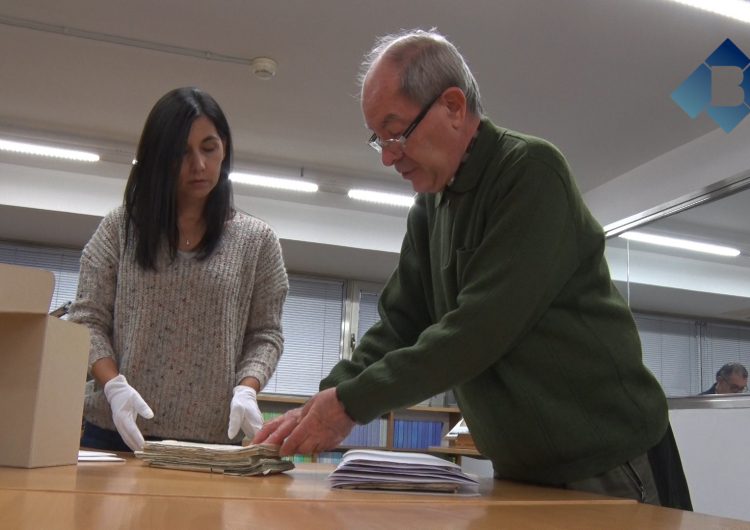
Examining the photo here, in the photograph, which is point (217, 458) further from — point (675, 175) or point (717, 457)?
point (675, 175)

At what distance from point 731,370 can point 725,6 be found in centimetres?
190

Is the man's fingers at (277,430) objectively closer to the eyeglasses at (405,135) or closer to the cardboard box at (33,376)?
the cardboard box at (33,376)

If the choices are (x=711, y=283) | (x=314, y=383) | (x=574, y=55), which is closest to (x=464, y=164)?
(x=574, y=55)

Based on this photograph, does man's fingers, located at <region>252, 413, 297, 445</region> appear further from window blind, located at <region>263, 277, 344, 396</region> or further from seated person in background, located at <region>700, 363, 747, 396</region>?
window blind, located at <region>263, 277, 344, 396</region>

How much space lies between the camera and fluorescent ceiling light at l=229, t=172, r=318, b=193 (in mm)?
5301

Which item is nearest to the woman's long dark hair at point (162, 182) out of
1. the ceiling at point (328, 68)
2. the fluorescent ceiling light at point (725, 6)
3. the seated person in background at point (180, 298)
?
the seated person in background at point (180, 298)

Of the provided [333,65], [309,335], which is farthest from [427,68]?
[309,335]

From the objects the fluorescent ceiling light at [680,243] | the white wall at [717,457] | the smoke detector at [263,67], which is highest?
the smoke detector at [263,67]

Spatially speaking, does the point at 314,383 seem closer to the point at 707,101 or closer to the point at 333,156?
the point at 333,156

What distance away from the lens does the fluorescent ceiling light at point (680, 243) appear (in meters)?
4.10

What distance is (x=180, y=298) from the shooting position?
5.14 ft

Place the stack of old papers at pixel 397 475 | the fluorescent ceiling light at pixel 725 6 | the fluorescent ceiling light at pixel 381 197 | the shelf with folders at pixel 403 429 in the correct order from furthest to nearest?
the shelf with folders at pixel 403 429
the fluorescent ceiling light at pixel 381 197
the fluorescent ceiling light at pixel 725 6
the stack of old papers at pixel 397 475

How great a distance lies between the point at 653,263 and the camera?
185 inches
